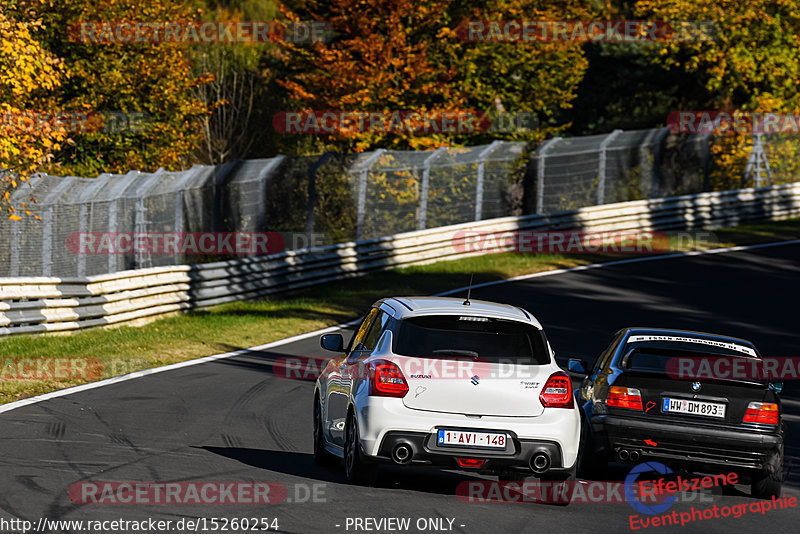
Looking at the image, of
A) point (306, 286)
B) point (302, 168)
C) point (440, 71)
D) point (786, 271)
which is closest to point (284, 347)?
point (306, 286)

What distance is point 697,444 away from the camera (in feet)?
33.1

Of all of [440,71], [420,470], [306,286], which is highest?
[440,71]

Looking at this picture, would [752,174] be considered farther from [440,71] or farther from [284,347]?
[284,347]

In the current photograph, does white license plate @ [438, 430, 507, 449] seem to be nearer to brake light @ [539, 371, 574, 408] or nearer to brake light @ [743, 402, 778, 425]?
brake light @ [539, 371, 574, 408]

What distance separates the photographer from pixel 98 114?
38.0 meters

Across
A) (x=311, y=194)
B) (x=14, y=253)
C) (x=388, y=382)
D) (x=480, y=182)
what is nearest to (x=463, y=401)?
(x=388, y=382)

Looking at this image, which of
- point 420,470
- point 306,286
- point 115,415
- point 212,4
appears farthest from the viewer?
point 212,4

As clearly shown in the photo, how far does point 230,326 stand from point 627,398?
12164 millimetres

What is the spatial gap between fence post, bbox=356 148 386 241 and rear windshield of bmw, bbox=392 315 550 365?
19237 millimetres

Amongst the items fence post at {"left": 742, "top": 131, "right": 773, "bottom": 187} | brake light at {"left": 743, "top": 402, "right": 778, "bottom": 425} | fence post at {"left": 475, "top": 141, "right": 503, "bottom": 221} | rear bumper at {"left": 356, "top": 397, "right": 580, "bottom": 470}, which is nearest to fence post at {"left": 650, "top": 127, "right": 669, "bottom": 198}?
fence post at {"left": 742, "top": 131, "right": 773, "bottom": 187}

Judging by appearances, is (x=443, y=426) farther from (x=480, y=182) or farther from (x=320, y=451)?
(x=480, y=182)

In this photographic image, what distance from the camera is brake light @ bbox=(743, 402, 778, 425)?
10.1 meters

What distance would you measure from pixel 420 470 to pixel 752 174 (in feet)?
96.7

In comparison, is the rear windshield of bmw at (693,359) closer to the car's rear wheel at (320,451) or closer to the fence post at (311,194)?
the car's rear wheel at (320,451)
